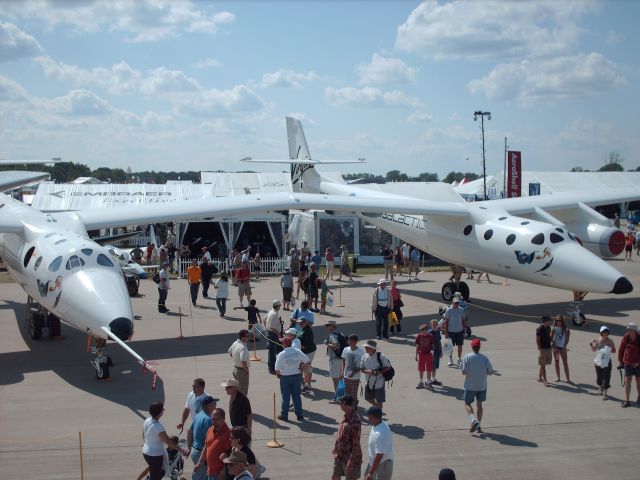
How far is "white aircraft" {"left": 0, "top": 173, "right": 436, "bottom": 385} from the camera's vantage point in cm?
1295

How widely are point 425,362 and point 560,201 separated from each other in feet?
43.8

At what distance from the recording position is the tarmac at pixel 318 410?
9.47m

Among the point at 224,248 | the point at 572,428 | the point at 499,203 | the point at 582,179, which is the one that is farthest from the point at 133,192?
the point at 582,179

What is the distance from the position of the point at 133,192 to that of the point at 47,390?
24072mm

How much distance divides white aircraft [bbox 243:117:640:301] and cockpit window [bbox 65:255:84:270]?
1027cm

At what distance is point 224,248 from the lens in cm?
3575

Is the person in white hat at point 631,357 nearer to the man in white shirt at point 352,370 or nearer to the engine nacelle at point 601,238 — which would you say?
the man in white shirt at point 352,370

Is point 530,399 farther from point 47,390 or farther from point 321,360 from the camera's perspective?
point 47,390

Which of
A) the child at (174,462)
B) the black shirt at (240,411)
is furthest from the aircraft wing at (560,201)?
the child at (174,462)

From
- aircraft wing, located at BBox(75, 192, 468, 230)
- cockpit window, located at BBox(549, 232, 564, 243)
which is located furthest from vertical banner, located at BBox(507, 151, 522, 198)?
cockpit window, located at BBox(549, 232, 564, 243)

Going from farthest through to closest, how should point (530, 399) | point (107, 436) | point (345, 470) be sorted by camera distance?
1. point (530, 399)
2. point (107, 436)
3. point (345, 470)

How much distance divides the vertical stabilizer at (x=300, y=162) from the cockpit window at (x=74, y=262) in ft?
62.5

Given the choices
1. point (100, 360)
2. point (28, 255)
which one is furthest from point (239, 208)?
point (100, 360)

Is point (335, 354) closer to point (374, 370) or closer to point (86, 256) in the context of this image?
point (374, 370)
